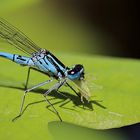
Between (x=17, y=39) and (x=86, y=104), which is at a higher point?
(x=17, y=39)

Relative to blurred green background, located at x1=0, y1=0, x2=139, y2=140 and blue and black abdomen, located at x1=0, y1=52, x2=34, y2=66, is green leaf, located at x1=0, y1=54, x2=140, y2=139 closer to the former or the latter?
blue and black abdomen, located at x1=0, y1=52, x2=34, y2=66

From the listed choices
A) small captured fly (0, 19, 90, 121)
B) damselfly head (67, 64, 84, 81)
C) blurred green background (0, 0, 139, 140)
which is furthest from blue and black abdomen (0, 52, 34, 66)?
blurred green background (0, 0, 139, 140)

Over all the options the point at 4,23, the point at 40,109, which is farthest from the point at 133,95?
the point at 4,23

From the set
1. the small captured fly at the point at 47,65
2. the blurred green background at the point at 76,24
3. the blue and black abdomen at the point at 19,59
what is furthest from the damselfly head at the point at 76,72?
the blurred green background at the point at 76,24

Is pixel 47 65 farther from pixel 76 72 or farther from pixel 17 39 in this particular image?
pixel 17 39

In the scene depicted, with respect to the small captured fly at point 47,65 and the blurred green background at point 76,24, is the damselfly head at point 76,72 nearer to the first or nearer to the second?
the small captured fly at point 47,65

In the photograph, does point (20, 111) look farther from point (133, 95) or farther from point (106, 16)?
point (106, 16)

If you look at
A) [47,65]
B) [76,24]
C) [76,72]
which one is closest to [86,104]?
[76,72]
